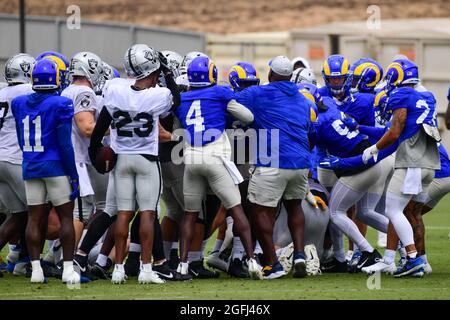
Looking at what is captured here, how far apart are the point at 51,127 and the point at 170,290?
1.76 m

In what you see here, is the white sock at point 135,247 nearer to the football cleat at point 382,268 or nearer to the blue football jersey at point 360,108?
the football cleat at point 382,268

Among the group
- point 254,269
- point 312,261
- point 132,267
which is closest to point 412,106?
point 312,261

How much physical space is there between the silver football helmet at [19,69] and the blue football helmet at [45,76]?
0.86 meters

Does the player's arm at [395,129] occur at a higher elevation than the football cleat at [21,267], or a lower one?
higher

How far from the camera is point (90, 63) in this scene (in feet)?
38.8

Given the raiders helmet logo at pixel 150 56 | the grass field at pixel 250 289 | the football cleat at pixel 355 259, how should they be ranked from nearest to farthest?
the grass field at pixel 250 289
the raiders helmet logo at pixel 150 56
the football cleat at pixel 355 259

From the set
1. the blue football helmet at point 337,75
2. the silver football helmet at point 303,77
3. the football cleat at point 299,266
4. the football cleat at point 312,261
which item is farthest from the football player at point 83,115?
the blue football helmet at point 337,75

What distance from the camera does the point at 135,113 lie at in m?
11.0

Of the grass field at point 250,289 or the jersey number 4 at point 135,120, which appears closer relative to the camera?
the grass field at point 250,289

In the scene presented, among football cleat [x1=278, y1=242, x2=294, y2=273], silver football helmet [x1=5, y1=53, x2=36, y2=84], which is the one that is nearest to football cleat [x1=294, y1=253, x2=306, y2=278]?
football cleat [x1=278, y1=242, x2=294, y2=273]

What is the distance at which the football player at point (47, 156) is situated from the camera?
35.7ft

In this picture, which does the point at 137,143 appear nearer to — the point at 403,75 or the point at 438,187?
the point at 403,75

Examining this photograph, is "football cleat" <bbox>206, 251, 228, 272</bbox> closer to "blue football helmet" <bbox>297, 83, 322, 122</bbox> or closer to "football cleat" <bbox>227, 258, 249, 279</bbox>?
"football cleat" <bbox>227, 258, 249, 279</bbox>
